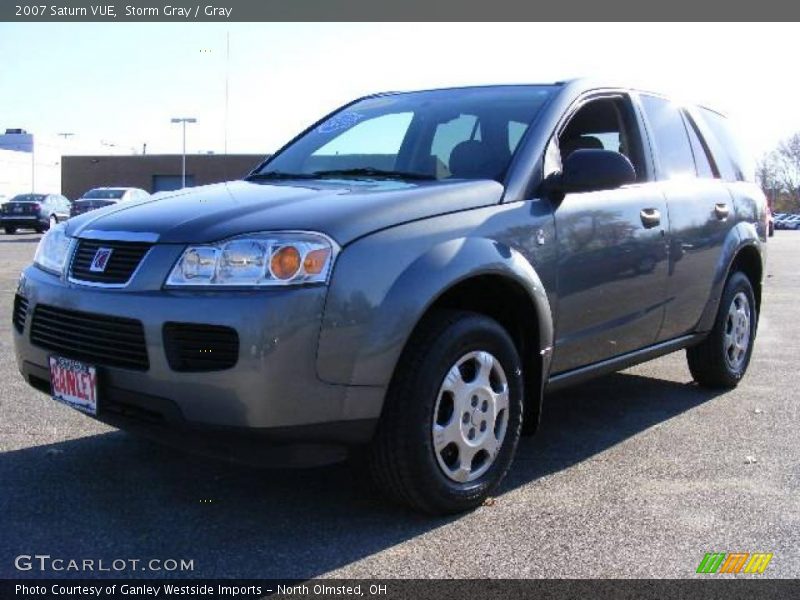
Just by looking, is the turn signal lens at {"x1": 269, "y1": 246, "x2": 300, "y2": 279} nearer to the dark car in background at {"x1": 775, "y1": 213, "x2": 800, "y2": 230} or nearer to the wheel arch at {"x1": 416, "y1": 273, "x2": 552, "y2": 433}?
the wheel arch at {"x1": 416, "y1": 273, "x2": 552, "y2": 433}

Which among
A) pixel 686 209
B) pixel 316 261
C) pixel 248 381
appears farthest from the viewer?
pixel 686 209

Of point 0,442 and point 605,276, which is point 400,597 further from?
point 0,442

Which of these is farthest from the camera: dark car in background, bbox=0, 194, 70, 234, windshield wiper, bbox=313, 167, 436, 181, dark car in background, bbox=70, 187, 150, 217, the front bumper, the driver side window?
dark car in background, bbox=0, 194, 70, 234

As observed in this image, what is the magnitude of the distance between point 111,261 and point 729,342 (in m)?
4.06

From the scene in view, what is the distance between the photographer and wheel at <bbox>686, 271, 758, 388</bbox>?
5504mm

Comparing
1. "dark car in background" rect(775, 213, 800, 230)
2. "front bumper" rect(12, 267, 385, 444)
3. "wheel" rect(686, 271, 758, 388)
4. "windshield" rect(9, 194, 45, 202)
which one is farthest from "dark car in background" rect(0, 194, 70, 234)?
"dark car in background" rect(775, 213, 800, 230)

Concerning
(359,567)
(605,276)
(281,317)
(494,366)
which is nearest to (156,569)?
(359,567)

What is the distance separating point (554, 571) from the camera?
2947 millimetres

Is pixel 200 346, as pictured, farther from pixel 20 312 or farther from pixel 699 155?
pixel 699 155

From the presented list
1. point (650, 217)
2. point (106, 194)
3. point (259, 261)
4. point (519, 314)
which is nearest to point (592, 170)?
point (519, 314)

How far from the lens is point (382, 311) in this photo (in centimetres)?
305

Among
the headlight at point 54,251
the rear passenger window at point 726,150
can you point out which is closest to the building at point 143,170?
the rear passenger window at point 726,150

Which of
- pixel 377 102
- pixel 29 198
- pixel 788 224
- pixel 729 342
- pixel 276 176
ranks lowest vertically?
pixel 788 224

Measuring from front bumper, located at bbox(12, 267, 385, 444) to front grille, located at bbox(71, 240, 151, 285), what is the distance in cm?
8
